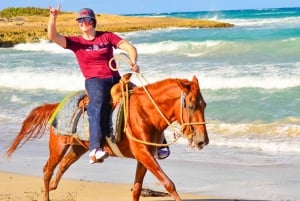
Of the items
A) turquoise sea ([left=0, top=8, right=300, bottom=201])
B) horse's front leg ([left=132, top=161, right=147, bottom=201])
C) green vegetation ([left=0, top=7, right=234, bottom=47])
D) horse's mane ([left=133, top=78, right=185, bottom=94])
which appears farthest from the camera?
green vegetation ([left=0, top=7, right=234, bottom=47])

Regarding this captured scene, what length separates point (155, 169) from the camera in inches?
229

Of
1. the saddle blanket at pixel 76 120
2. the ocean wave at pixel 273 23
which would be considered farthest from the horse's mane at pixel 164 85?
the ocean wave at pixel 273 23

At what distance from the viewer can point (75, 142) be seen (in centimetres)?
684

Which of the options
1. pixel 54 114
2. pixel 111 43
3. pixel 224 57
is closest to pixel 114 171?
pixel 54 114

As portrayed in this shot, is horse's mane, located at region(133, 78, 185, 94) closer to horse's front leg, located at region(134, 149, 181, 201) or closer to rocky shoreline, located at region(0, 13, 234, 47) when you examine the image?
horse's front leg, located at region(134, 149, 181, 201)

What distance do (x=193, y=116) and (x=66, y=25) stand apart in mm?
68664

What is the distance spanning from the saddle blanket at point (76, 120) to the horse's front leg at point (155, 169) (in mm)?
354

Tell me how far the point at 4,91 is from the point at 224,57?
37.5 feet

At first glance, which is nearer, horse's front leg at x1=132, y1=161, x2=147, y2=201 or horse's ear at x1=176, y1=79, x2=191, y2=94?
horse's ear at x1=176, y1=79, x2=191, y2=94

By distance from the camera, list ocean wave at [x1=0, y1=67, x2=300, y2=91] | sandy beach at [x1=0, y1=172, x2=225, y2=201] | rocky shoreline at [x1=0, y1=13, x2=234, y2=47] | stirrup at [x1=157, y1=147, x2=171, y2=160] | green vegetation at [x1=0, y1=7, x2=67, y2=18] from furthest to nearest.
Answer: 1. green vegetation at [x1=0, y1=7, x2=67, y2=18]
2. rocky shoreline at [x1=0, y1=13, x2=234, y2=47]
3. ocean wave at [x1=0, y1=67, x2=300, y2=91]
4. sandy beach at [x1=0, y1=172, x2=225, y2=201]
5. stirrup at [x1=157, y1=147, x2=171, y2=160]

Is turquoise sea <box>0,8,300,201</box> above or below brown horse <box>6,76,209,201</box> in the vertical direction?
below

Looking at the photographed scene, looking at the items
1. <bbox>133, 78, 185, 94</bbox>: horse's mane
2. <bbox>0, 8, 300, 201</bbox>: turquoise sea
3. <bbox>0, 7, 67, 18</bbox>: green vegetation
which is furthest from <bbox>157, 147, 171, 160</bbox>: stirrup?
<bbox>0, 7, 67, 18</bbox>: green vegetation

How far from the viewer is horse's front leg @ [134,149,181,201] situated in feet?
18.7

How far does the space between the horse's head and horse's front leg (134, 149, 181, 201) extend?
36cm
